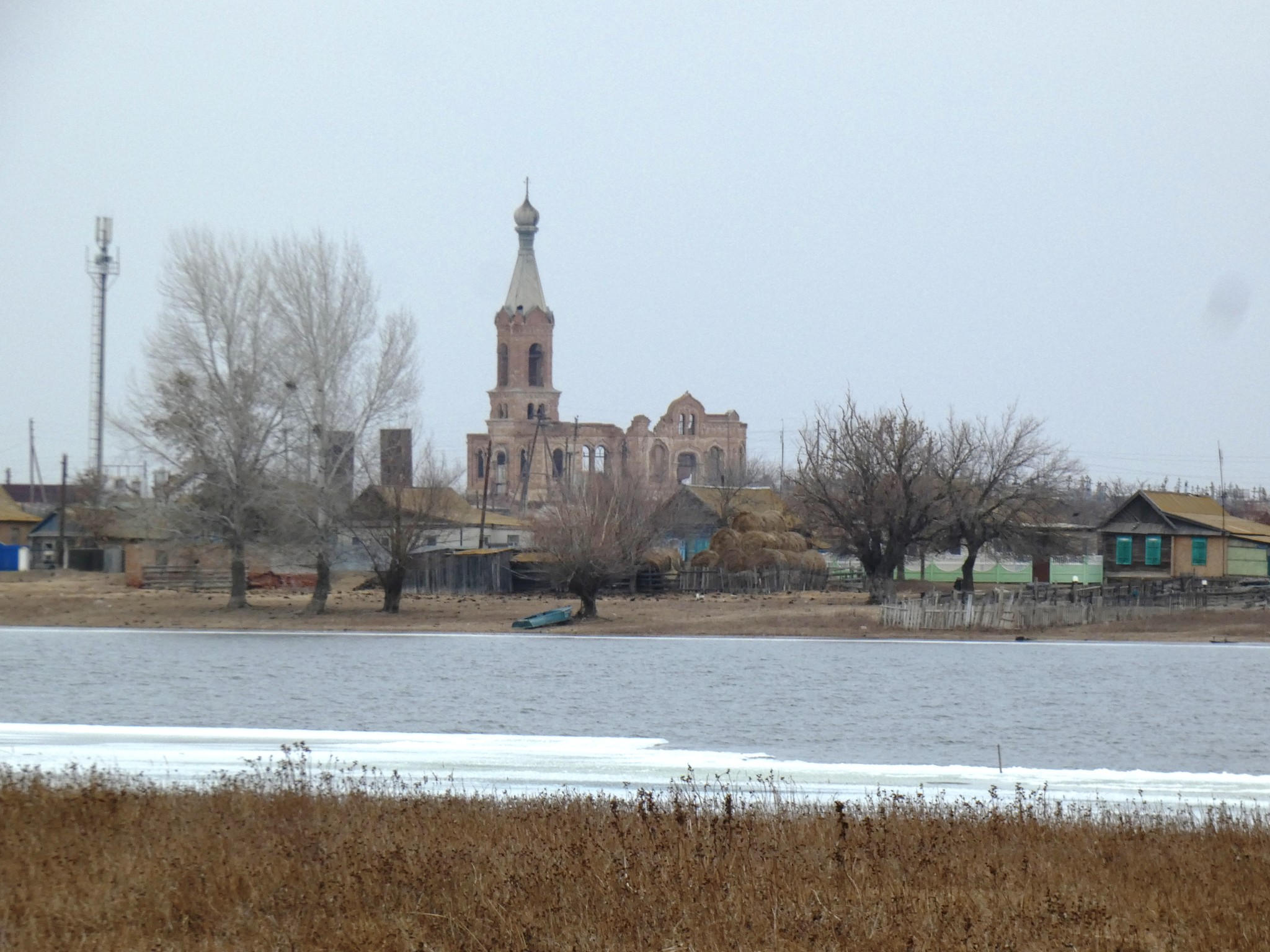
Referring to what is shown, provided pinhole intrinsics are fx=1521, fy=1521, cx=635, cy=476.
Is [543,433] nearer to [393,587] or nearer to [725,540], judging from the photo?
[725,540]

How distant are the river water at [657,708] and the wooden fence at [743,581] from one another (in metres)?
14.8

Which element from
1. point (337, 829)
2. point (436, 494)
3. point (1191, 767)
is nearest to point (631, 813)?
point (337, 829)

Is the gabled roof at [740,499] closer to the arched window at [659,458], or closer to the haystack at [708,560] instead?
the haystack at [708,560]

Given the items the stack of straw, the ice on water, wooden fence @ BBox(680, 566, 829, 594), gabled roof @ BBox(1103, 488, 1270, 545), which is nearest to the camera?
the ice on water

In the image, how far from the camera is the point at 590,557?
178ft

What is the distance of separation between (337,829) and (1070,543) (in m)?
55.9

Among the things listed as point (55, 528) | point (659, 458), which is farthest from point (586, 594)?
point (659, 458)

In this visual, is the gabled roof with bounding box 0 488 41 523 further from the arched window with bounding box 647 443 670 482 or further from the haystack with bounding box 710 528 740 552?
the arched window with bounding box 647 443 670 482

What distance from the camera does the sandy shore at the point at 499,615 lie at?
5197cm

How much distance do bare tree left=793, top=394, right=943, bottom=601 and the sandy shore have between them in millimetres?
2611

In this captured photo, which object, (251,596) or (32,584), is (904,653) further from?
(32,584)

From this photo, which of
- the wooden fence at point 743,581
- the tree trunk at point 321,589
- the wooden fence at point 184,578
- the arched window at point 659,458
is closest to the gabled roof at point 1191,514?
the wooden fence at point 743,581

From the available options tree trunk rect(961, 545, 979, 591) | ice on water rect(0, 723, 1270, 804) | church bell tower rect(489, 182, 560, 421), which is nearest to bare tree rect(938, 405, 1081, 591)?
tree trunk rect(961, 545, 979, 591)

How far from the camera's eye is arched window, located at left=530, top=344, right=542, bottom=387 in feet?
474
